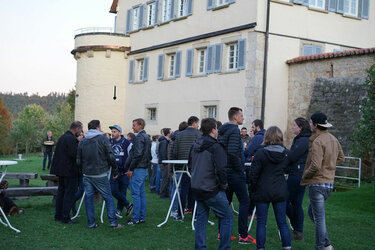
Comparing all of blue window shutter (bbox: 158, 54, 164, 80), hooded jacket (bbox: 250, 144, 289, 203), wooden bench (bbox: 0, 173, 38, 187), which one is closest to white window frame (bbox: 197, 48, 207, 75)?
blue window shutter (bbox: 158, 54, 164, 80)

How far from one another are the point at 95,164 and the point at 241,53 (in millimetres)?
12727

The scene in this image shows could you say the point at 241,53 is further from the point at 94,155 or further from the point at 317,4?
the point at 94,155

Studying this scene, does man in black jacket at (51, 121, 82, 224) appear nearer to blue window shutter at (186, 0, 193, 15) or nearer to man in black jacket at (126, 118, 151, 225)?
man in black jacket at (126, 118, 151, 225)

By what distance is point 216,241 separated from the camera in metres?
7.81

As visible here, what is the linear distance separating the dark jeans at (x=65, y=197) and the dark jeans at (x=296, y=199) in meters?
4.11

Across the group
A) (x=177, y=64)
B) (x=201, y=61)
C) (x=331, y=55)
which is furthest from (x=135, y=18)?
(x=331, y=55)

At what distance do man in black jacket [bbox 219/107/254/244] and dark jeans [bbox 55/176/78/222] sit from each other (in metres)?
3.22

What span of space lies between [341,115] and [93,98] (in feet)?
50.1

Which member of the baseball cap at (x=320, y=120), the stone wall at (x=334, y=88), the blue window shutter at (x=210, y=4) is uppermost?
the blue window shutter at (x=210, y=4)

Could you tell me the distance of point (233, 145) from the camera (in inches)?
289

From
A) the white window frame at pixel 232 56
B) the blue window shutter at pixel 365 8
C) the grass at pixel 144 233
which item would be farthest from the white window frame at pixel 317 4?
the grass at pixel 144 233

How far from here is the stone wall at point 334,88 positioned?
57.4 feet

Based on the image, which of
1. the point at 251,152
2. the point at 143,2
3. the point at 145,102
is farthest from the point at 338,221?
the point at 143,2

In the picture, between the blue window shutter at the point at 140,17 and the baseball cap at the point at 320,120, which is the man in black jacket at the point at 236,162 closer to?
the baseball cap at the point at 320,120
